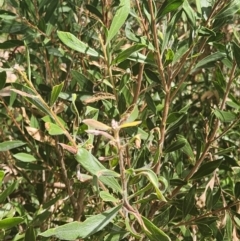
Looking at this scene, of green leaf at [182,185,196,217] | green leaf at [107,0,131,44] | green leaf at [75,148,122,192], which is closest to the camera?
green leaf at [75,148,122,192]

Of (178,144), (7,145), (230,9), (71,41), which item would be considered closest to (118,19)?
(71,41)

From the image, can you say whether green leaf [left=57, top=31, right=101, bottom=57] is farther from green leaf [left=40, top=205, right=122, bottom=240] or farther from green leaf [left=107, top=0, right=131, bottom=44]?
green leaf [left=40, top=205, right=122, bottom=240]

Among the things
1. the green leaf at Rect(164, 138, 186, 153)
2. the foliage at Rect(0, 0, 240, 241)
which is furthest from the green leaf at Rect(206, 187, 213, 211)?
the green leaf at Rect(164, 138, 186, 153)

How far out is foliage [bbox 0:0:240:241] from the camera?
2.71 ft

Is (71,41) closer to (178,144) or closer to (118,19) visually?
(118,19)

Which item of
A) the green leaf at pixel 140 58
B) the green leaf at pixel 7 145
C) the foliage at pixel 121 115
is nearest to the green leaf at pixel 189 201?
the foliage at pixel 121 115

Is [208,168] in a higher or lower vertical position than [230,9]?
lower

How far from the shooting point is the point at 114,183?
81 centimetres

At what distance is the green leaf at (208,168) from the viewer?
39.7 inches

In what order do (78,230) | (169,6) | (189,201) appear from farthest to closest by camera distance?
(189,201) < (169,6) < (78,230)

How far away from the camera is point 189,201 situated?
1.01 m

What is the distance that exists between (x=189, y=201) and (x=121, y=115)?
241 mm

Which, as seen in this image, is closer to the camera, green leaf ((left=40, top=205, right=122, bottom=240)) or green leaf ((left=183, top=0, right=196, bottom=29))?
green leaf ((left=40, top=205, right=122, bottom=240))

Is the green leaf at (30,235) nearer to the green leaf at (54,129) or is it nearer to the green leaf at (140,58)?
the green leaf at (54,129)
